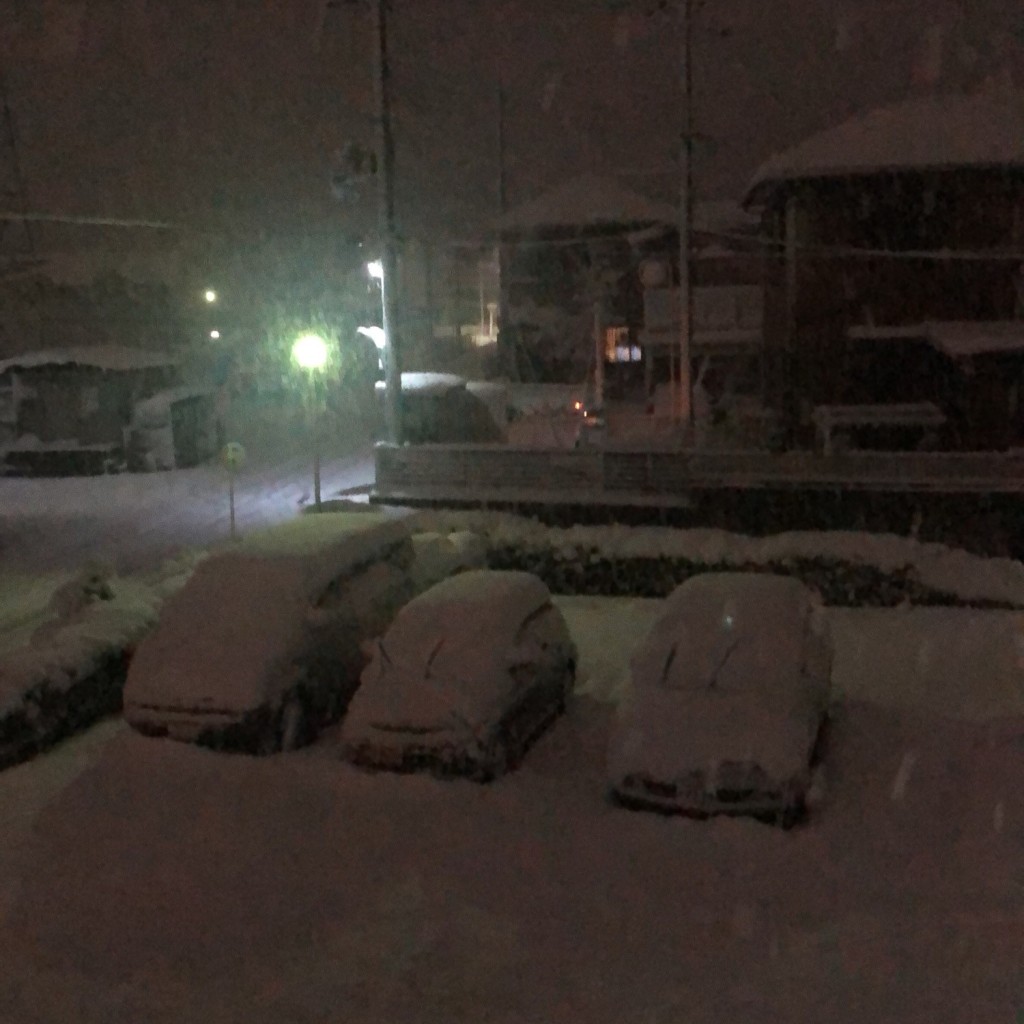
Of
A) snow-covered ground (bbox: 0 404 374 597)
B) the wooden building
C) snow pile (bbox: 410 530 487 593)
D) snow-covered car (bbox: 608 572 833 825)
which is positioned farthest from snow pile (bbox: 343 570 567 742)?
the wooden building

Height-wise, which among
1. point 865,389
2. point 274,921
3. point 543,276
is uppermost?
point 543,276

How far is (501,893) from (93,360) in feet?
85.8

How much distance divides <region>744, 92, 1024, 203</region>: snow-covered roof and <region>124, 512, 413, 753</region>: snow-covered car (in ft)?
50.6

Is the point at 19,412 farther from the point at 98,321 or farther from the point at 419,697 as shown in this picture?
the point at 419,697

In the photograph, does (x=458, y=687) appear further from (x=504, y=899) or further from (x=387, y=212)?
(x=387, y=212)

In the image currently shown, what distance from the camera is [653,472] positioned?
1836 centimetres

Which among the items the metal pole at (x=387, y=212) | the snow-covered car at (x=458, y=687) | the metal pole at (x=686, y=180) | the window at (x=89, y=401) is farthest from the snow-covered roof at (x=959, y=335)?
the window at (x=89, y=401)

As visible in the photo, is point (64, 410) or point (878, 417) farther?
point (64, 410)

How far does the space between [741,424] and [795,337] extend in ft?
6.86

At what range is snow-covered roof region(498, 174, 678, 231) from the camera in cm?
3681

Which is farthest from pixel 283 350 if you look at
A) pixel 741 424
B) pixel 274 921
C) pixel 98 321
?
pixel 274 921

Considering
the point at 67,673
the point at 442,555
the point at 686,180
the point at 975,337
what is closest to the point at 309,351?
the point at 686,180

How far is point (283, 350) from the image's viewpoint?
154 feet

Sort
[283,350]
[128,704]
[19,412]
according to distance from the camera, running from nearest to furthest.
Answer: [128,704] → [19,412] → [283,350]
